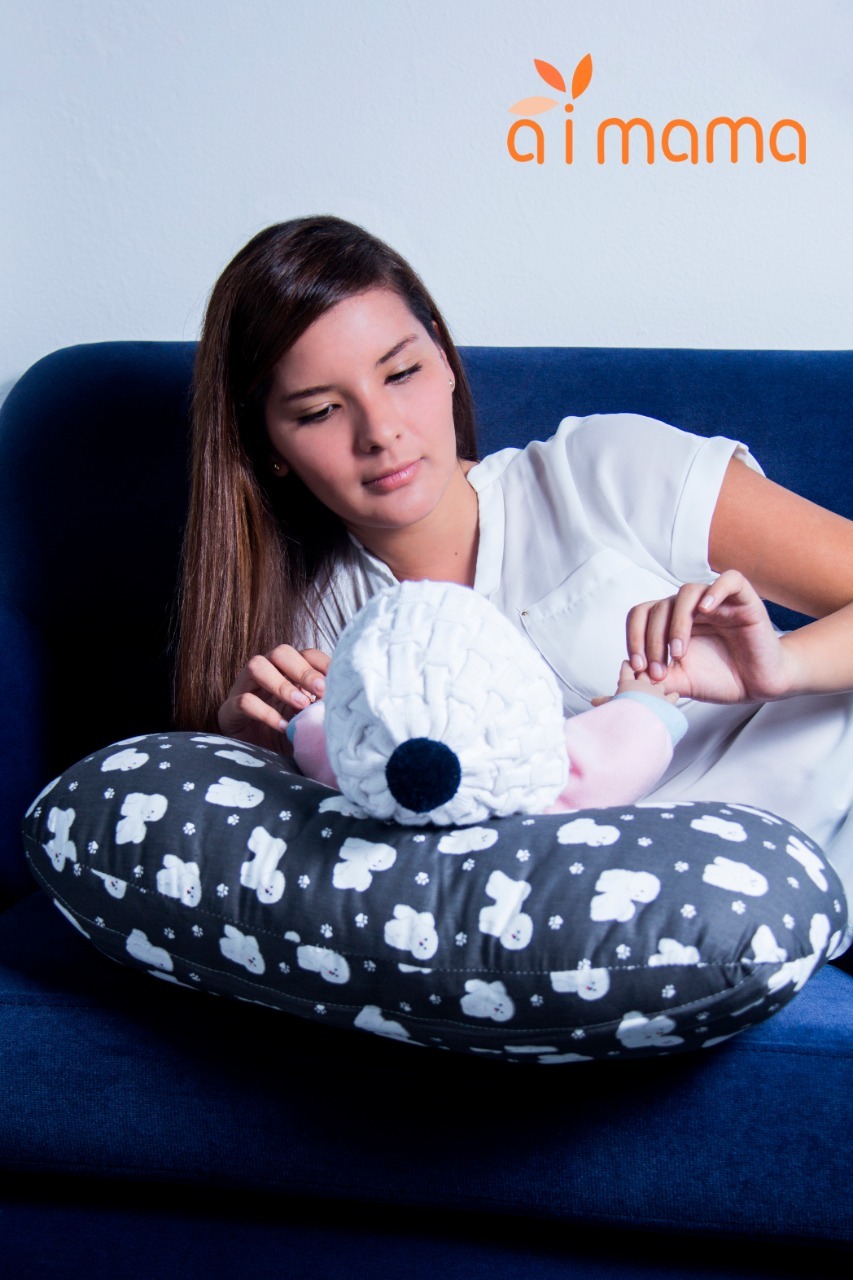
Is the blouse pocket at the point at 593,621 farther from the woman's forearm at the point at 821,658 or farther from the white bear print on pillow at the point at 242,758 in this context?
the white bear print on pillow at the point at 242,758

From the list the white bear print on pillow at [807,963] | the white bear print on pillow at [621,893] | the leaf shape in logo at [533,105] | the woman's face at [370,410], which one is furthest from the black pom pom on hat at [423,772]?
the leaf shape in logo at [533,105]

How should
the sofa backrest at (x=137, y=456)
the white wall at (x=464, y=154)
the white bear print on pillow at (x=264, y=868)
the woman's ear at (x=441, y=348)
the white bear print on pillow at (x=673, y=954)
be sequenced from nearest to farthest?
1. the white bear print on pillow at (x=673, y=954)
2. the white bear print on pillow at (x=264, y=868)
3. the woman's ear at (x=441, y=348)
4. the sofa backrest at (x=137, y=456)
5. the white wall at (x=464, y=154)

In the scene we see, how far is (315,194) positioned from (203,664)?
31.5 inches

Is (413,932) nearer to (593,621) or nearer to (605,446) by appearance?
(593,621)

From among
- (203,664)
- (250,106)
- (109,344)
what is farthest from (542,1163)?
(250,106)

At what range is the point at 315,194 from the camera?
1.73 meters

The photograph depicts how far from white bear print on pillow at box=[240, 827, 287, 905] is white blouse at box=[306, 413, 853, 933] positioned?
0.48 metres

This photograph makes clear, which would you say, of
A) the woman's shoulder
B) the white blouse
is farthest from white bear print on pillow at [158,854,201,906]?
the woman's shoulder

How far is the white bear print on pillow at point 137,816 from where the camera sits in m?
0.93

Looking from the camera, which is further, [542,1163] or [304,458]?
[304,458]

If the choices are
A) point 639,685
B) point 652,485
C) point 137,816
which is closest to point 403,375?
point 652,485

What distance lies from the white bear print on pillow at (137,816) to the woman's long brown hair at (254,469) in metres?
→ 0.41

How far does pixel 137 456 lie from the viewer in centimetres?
165

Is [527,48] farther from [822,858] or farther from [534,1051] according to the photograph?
[534,1051]
